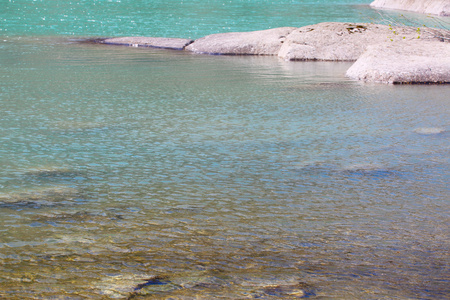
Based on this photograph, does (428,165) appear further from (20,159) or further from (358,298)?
(20,159)

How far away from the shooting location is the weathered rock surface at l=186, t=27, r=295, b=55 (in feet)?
50.8

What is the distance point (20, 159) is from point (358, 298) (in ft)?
12.3

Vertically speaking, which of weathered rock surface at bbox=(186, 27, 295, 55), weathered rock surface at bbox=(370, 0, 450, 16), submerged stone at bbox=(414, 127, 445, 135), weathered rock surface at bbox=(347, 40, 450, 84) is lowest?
submerged stone at bbox=(414, 127, 445, 135)

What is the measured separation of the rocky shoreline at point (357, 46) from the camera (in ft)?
34.1

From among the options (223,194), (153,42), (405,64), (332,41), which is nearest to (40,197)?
(223,194)

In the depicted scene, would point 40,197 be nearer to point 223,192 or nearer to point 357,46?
point 223,192

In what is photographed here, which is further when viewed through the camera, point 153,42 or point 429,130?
point 153,42

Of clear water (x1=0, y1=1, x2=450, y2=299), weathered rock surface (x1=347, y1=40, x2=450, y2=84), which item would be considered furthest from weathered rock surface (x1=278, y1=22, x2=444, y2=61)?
clear water (x1=0, y1=1, x2=450, y2=299)

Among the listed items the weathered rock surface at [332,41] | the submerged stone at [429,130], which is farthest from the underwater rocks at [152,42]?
the submerged stone at [429,130]

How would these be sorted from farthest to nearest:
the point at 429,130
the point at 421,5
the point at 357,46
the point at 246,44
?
the point at 421,5
the point at 246,44
the point at 357,46
the point at 429,130

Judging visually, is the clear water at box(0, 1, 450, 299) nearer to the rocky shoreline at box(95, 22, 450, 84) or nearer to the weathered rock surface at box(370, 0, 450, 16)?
the rocky shoreline at box(95, 22, 450, 84)

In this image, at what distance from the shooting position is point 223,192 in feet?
15.7

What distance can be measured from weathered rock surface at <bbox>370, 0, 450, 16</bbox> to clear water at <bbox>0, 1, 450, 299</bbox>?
97.3ft

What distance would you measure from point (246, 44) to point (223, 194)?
11.3 meters
